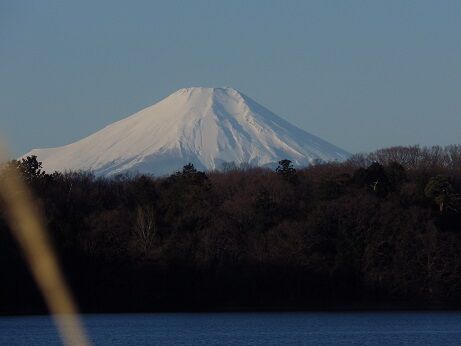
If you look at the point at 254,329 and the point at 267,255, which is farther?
the point at 267,255

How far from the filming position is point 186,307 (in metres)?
75.4

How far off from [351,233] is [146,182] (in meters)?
18.0

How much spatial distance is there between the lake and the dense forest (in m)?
5.03

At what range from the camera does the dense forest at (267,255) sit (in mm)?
74750

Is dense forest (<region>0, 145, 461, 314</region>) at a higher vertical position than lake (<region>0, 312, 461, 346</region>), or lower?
higher

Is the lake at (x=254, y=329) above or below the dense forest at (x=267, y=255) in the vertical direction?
below

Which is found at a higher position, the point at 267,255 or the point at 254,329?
the point at 267,255

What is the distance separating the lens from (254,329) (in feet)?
191

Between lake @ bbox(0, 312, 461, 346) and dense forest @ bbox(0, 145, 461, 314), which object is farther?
dense forest @ bbox(0, 145, 461, 314)

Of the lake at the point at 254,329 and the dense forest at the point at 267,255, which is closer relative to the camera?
the lake at the point at 254,329

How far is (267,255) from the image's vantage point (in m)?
76.9

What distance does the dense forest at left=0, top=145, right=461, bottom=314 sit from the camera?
74750 mm

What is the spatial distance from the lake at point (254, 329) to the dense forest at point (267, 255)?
198 inches

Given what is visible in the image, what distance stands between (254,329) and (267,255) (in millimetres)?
18901
